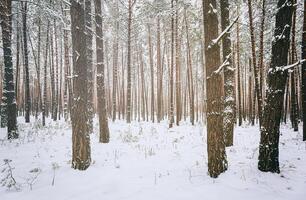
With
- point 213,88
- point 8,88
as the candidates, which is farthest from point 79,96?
point 8,88

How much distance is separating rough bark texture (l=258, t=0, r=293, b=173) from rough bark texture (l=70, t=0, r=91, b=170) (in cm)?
409

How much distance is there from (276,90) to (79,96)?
4.46 meters

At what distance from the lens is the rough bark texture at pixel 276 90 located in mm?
5453

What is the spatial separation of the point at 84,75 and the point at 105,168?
2352 mm

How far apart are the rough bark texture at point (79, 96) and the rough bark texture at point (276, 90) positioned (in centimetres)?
409

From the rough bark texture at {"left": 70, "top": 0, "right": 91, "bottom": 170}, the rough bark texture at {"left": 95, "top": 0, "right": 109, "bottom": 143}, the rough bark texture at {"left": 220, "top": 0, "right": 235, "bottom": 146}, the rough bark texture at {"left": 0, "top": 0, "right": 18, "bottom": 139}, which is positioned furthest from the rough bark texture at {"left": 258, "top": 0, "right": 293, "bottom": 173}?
the rough bark texture at {"left": 0, "top": 0, "right": 18, "bottom": 139}

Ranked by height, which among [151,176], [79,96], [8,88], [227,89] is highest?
[8,88]

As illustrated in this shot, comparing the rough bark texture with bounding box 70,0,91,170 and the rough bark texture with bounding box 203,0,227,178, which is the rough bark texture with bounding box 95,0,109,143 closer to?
the rough bark texture with bounding box 70,0,91,170

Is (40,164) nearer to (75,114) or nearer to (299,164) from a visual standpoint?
(75,114)

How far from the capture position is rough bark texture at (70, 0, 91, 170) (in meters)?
6.36

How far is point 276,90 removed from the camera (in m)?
5.52

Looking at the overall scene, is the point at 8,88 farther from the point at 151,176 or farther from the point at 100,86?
the point at 151,176

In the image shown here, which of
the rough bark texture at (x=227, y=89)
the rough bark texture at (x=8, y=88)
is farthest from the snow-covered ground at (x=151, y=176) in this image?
the rough bark texture at (x=8, y=88)

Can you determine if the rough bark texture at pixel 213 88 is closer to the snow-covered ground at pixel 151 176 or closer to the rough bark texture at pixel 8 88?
the snow-covered ground at pixel 151 176
